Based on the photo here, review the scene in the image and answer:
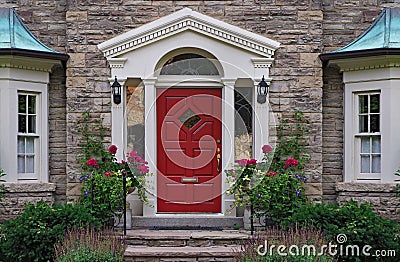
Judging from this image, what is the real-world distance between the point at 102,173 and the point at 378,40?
4951 mm

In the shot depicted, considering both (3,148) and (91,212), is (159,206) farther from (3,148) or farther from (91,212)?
(3,148)

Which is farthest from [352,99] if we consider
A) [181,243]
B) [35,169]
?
[35,169]

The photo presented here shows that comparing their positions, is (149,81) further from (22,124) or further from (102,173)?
(22,124)

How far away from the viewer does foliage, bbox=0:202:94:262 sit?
9070mm

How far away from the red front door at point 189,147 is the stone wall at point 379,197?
2.22 metres

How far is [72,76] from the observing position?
35.5ft

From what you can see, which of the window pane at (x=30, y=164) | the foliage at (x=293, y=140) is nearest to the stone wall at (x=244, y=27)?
the foliage at (x=293, y=140)

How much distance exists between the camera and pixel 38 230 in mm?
9078

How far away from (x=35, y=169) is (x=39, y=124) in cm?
75

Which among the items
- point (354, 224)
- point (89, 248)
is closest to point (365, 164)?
point (354, 224)

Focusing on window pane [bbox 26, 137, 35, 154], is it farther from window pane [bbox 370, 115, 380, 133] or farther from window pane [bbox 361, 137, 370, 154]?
window pane [bbox 370, 115, 380, 133]

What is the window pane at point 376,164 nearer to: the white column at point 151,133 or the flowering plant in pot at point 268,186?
the flowering plant in pot at point 268,186

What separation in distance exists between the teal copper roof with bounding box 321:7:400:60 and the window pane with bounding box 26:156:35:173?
201 inches

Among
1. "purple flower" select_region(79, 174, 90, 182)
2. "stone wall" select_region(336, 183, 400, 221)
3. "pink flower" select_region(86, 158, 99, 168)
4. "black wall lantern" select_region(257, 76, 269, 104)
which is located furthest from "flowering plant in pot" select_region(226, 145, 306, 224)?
"purple flower" select_region(79, 174, 90, 182)
